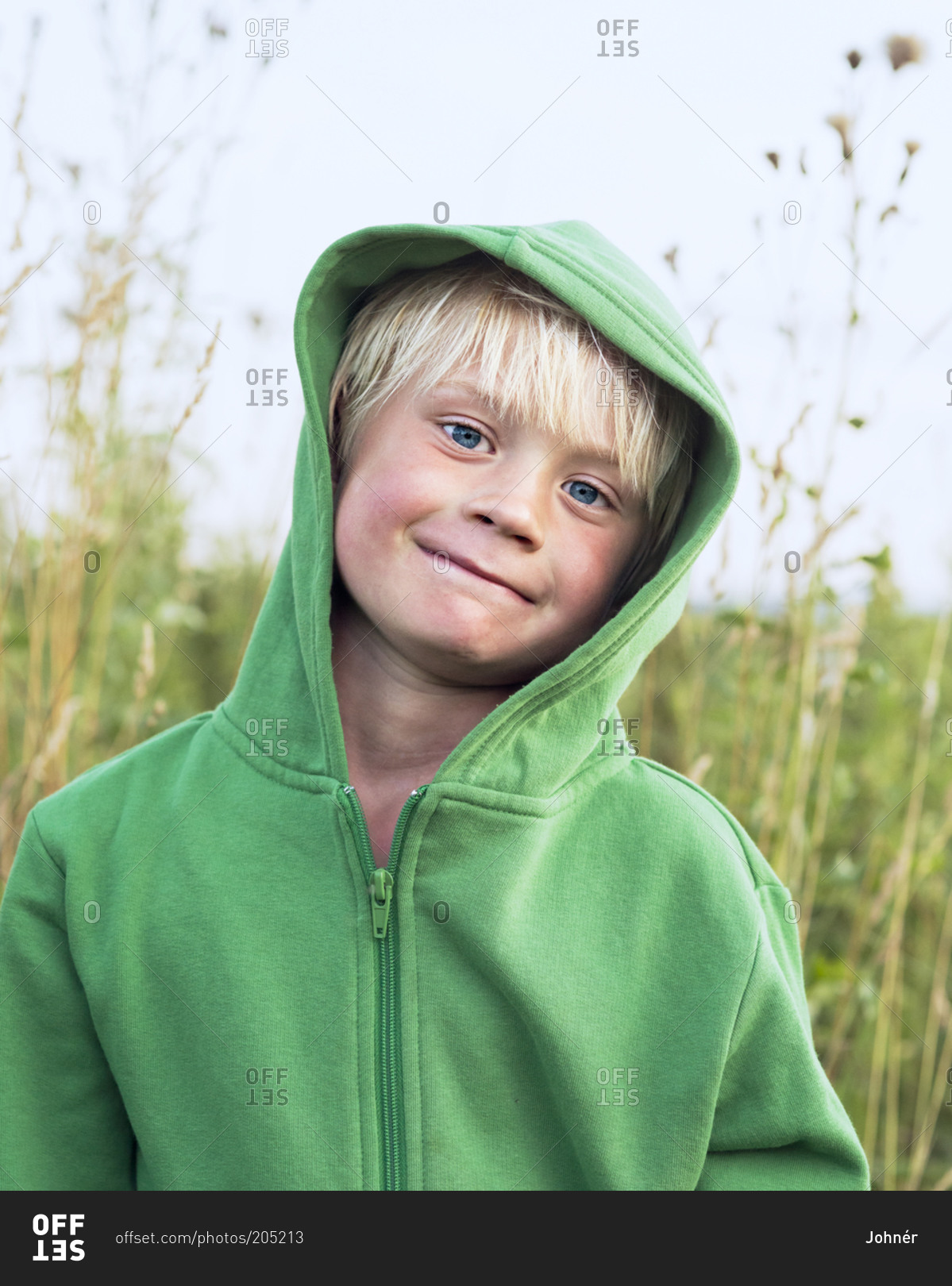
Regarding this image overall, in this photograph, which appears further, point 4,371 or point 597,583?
point 4,371

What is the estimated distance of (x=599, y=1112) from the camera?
49.3 inches

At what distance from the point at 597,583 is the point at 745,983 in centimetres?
50

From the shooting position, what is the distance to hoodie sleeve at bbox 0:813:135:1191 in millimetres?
1332

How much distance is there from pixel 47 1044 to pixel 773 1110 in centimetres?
88

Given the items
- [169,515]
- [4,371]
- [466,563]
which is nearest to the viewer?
Result: [466,563]

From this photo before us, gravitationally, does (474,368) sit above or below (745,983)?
above

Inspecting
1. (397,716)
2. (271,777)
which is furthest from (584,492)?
(271,777)

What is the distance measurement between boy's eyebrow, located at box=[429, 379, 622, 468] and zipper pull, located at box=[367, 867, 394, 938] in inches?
21.2

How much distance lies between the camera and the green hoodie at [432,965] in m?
1.25

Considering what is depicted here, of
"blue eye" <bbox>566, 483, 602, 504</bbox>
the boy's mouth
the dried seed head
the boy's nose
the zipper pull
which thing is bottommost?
the zipper pull
